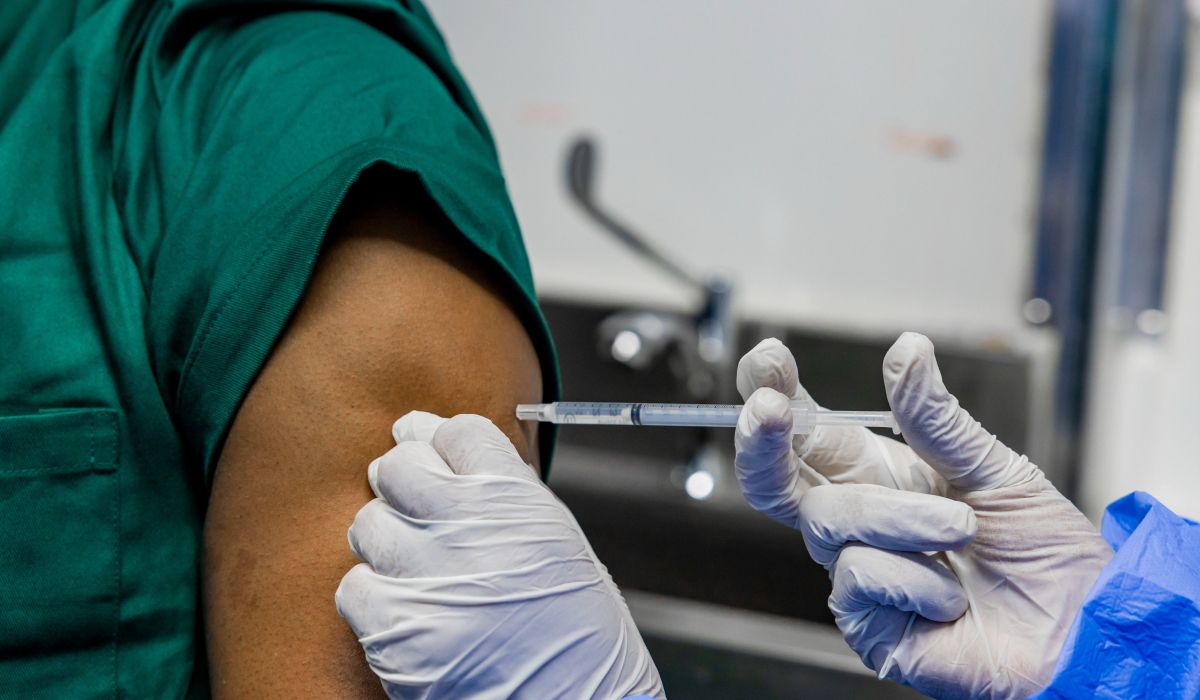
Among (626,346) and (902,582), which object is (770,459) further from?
(626,346)

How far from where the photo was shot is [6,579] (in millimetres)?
582

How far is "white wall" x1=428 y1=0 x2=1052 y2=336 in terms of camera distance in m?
1.79

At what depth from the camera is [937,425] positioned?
0.57 m

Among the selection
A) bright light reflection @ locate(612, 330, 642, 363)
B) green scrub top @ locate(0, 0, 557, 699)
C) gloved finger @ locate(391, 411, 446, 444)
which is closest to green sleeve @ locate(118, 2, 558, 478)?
green scrub top @ locate(0, 0, 557, 699)

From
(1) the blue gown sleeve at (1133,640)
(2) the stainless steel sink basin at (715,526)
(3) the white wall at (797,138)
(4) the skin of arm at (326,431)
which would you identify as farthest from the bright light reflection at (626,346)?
(1) the blue gown sleeve at (1133,640)

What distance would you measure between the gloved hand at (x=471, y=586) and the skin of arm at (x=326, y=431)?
3 cm

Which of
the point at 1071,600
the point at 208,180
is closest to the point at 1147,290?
the point at 1071,600

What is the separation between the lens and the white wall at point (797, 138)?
1785 millimetres

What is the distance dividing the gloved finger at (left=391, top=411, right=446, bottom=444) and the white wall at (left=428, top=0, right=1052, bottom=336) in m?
1.43

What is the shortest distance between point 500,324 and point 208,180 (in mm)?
243

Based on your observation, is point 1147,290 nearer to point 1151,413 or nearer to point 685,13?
point 1151,413

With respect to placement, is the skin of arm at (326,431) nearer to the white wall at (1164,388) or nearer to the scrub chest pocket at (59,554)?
the scrub chest pocket at (59,554)

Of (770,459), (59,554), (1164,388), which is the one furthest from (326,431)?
(1164,388)

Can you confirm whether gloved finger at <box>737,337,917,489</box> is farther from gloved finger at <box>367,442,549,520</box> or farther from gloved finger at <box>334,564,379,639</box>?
gloved finger at <box>334,564,379,639</box>
